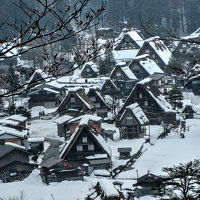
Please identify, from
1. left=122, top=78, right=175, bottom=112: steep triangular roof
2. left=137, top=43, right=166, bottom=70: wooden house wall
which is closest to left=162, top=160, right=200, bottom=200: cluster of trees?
left=122, top=78, right=175, bottom=112: steep triangular roof

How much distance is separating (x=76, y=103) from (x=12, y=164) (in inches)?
505

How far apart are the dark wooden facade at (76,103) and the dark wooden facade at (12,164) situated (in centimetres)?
1170

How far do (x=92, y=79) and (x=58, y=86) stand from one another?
5.52m

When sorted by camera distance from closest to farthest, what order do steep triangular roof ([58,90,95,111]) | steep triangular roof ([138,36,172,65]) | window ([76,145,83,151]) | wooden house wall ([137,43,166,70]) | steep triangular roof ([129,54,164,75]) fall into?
window ([76,145,83,151]) → steep triangular roof ([58,90,95,111]) → steep triangular roof ([129,54,164,75]) → steep triangular roof ([138,36,172,65]) → wooden house wall ([137,43,166,70])

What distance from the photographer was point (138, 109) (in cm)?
3181

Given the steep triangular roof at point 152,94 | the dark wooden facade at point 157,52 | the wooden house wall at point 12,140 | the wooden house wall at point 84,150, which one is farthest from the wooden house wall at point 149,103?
the dark wooden facade at point 157,52

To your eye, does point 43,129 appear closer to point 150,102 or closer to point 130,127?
point 130,127

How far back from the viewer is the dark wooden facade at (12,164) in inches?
929

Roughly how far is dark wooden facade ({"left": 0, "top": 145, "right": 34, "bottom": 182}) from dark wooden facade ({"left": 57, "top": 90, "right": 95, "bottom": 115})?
38.4 feet

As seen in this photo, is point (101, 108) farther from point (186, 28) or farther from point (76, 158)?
point (186, 28)

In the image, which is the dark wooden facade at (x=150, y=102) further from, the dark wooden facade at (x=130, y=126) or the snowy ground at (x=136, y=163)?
the dark wooden facade at (x=130, y=126)

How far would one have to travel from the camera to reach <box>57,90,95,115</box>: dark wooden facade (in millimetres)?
35125

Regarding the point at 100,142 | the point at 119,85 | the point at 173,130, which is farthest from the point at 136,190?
the point at 119,85

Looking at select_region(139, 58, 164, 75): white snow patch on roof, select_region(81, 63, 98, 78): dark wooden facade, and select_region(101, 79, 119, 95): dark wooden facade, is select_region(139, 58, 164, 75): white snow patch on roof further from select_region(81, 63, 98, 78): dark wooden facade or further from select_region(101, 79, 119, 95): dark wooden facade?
select_region(81, 63, 98, 78): dark wooden facade
